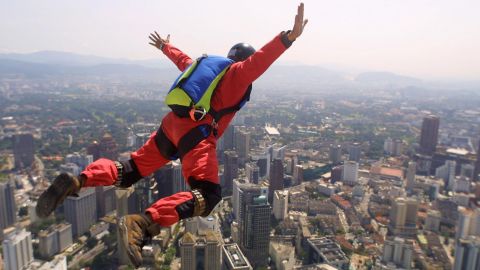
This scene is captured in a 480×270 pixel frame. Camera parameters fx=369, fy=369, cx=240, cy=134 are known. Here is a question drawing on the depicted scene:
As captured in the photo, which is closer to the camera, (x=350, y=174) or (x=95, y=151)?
(x=95, y=151)

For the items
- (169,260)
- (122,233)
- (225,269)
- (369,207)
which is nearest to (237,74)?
(122,233)

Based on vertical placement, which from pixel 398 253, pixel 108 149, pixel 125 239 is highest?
pixel 125 239

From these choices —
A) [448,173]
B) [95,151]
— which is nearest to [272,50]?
[95,151]

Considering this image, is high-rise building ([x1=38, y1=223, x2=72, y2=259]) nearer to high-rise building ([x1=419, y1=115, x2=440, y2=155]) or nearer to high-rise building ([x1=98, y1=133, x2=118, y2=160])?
high-rise building ([x1=98, y1=133, x2=118, y2=160])

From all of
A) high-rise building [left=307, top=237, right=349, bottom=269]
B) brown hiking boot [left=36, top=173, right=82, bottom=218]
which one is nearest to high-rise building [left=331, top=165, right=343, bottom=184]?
high-rise building [left=307, top=237, right=349, bottom=269]

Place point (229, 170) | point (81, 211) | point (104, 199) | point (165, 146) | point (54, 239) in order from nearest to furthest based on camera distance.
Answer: point (165, 146)
point (54, 239)
point (81, 211)
point (104, 199)
point (229, 170)

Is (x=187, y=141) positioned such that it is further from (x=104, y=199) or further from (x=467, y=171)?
(x=467, y=171)

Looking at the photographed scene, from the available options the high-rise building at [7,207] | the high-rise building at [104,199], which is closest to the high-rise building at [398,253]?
the high-rise building at [104,199]
